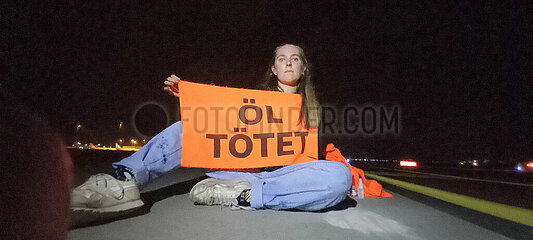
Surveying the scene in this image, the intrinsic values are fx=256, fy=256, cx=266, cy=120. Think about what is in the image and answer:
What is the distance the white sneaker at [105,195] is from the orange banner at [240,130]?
0.56 m

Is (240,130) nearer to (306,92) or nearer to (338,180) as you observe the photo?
(306,92)

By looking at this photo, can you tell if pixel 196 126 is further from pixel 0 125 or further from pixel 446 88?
pixel 446 88

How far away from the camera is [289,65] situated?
9.17 ft

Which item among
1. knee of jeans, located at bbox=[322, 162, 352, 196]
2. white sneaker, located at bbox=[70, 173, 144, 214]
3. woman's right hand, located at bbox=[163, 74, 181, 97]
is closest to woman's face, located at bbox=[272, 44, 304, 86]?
woman's right hand, located at bbox=[163, 74, 181, 97]

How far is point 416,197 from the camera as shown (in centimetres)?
265

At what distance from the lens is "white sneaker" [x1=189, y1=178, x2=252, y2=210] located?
6.13ft

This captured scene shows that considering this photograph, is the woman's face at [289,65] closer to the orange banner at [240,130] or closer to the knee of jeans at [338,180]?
the orange banner at [240,130]

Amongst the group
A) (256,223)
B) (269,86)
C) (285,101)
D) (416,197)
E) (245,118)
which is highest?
(269,86)

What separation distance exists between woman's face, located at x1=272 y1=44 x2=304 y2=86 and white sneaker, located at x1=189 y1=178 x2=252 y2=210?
1285 mm

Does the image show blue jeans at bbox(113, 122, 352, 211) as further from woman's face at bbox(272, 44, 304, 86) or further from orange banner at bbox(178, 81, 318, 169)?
woman's face at bbox(272, 44, 304, 86)

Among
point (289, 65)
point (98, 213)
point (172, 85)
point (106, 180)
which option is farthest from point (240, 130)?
point (98, 213)

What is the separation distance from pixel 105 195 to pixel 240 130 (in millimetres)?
1167

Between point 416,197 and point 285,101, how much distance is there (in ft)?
5.52

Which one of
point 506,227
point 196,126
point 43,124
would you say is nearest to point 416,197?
point 506,227
